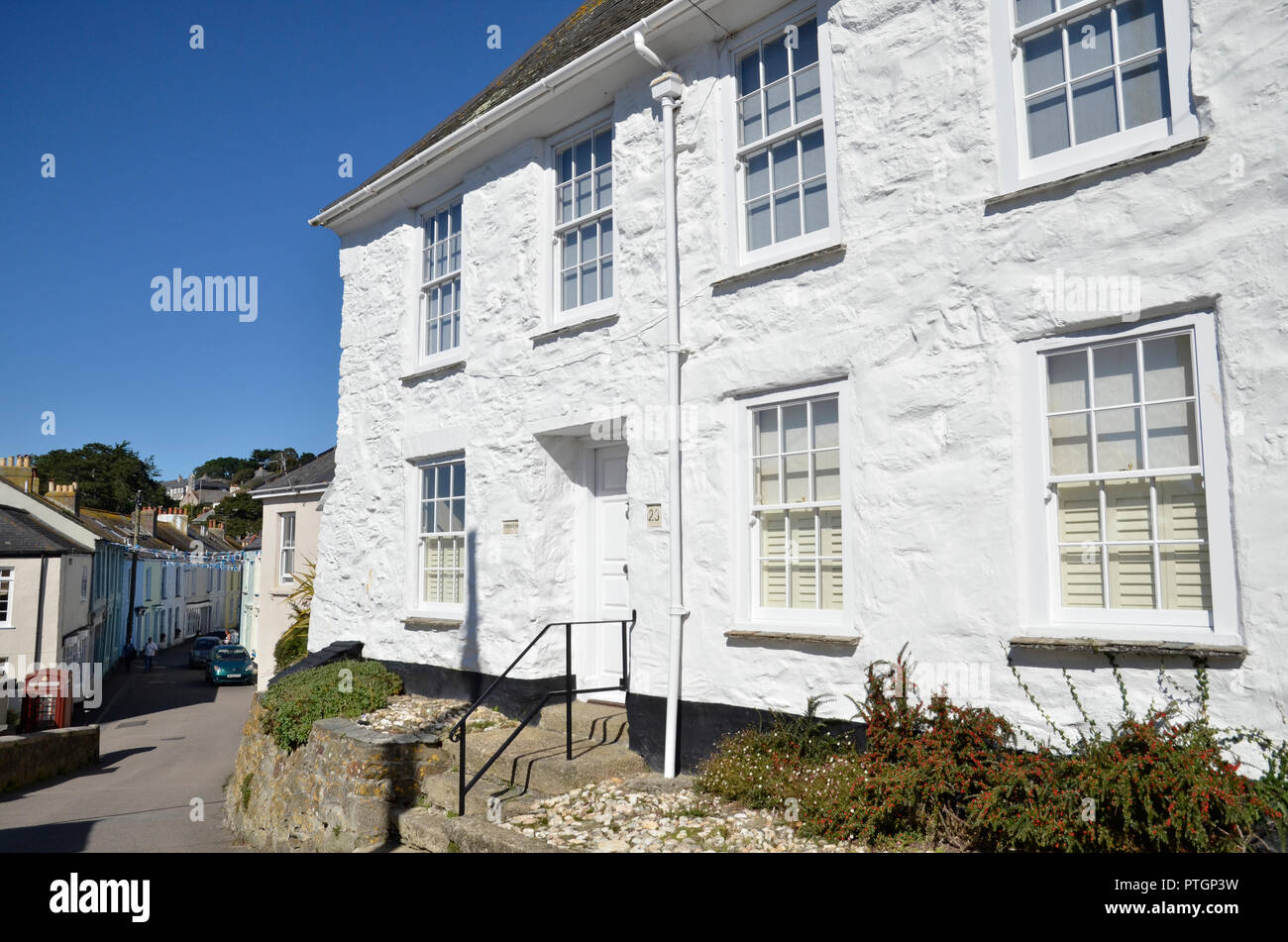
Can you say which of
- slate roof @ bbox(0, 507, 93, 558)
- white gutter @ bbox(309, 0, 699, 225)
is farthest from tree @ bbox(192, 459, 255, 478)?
white gutter @ bbox(309, 0, 699, 225)

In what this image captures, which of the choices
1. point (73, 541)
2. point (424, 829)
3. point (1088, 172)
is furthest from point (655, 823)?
point (73, 541)

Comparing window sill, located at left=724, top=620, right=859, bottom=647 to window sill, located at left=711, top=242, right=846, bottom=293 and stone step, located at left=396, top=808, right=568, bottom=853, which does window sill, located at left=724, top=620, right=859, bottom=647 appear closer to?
stone step, located at left=396, top=808, right=568, bottom=853

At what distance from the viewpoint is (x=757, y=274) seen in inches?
297

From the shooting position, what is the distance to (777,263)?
291 inches

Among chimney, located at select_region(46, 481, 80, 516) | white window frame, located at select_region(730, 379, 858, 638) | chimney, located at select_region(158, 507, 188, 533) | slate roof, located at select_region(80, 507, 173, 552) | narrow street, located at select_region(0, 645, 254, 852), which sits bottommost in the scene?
narrow street, located at select_region(0, 645, 254, 852)

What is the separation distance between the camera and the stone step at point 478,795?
278 inches

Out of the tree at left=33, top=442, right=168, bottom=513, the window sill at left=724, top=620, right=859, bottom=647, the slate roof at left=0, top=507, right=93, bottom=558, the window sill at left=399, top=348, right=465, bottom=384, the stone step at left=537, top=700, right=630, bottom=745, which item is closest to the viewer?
the window sill at left=724, top=620, right=859, bottom=647

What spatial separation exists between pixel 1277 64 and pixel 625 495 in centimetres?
605

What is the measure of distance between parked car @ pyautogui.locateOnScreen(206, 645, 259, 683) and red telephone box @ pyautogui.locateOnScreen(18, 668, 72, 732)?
10977 mm

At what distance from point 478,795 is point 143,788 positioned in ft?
42.6

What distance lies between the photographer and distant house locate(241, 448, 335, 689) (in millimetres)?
24125

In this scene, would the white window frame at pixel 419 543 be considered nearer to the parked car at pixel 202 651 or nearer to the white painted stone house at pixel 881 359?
the white painted stone house at pixel 881 359

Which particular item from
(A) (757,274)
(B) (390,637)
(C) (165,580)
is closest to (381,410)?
(B) (390,637)
